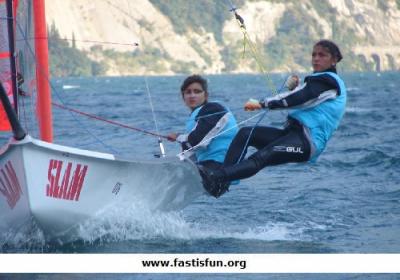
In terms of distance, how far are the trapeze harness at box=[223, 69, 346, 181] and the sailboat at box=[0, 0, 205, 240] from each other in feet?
1.39

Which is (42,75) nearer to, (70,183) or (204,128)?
(70,183)

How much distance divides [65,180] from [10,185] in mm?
442

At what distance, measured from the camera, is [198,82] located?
7.50m

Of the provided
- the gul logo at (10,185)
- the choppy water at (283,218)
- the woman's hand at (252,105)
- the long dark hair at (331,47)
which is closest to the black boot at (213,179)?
the choppy water at (283,218)

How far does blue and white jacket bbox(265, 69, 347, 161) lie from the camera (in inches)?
284

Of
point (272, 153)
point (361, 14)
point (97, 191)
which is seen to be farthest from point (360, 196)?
point (361, 14)

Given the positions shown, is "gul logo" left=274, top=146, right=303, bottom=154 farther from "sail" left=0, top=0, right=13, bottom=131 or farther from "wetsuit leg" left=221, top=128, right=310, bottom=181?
"sail" left=0, top=0, right=13, bottom=131

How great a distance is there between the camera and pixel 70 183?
7145mm

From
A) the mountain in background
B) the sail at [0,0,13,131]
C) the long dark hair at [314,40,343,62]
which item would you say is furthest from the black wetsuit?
the mountain in background

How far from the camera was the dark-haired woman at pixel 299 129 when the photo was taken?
7.30m

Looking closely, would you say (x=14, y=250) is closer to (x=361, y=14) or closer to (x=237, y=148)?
(x=237, y=148)

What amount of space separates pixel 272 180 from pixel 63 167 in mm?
5517

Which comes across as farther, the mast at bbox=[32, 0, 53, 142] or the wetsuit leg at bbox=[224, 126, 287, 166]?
the mast at bbox=[32, 0, 53, 142]

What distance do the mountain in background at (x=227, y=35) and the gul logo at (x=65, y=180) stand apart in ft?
293
